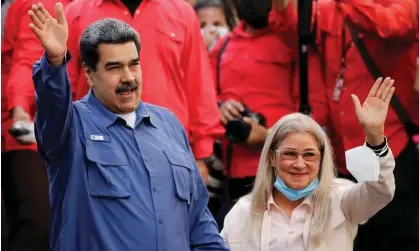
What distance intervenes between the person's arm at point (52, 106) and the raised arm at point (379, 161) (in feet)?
4.53

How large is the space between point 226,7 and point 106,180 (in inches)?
151

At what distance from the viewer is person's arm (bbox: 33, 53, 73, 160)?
4.65m

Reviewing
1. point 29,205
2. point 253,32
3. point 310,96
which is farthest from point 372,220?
point 29,205

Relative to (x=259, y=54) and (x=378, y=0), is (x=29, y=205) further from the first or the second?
(x=378, y=0)

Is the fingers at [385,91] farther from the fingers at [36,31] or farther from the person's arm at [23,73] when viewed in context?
the person's arm at [23,73]

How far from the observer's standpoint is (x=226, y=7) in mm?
8523

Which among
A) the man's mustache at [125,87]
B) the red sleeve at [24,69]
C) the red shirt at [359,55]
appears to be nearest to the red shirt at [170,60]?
the red sleeve at [24,69]

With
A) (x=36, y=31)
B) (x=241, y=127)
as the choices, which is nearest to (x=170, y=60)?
(x=241, y=127)

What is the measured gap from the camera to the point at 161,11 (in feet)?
21.9

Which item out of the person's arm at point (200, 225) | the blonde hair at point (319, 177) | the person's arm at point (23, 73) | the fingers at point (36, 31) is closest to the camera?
the fingers at point (36, 31)

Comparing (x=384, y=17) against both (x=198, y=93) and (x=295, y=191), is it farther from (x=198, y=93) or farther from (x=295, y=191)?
(x=295, y=191)

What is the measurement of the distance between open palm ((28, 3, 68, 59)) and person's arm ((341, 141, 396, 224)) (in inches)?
60.8

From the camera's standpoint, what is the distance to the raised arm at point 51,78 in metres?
4.62

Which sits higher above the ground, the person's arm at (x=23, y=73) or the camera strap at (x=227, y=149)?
the person's arm at (x=23, y=73)
